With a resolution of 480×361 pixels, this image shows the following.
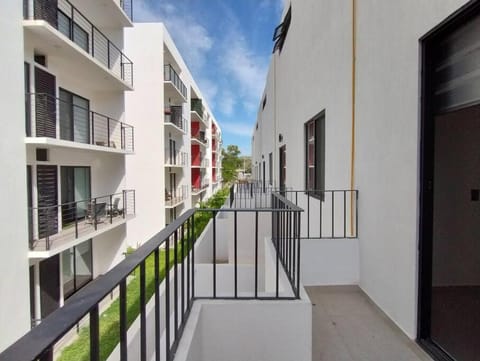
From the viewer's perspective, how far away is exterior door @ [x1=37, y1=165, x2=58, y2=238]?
20.1ft

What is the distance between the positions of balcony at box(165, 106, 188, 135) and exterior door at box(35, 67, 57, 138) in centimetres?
755

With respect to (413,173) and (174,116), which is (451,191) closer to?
(413,173)

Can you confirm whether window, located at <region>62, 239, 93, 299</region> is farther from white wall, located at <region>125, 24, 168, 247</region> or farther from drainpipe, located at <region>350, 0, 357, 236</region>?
drainpipe, located at <region>350, 0, 357, 236</region>

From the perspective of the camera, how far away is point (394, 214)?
2.68 metres

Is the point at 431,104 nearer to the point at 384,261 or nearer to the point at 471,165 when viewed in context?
the point at 471,165

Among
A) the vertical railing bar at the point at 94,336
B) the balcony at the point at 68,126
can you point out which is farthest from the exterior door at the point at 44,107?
the vertical railing bar at the point at 94,336

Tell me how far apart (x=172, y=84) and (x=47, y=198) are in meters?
9.13

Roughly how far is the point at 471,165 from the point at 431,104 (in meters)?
0.74

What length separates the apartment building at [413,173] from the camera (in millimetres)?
Result: 2135

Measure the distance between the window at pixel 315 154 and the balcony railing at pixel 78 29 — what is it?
5540 millimetres

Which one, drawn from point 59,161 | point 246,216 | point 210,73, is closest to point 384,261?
point 246,216

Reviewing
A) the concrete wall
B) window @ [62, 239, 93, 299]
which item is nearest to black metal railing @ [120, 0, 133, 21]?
the concrete wall

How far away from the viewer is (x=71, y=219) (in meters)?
7.64

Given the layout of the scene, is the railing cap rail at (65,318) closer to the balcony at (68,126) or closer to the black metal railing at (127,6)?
the balcony at (68,126)
